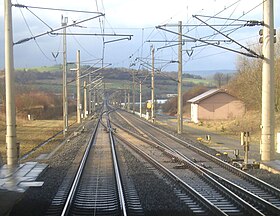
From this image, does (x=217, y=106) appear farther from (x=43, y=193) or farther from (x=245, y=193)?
(x=43, y=193)

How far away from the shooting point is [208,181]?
14664 mm

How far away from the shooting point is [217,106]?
63.7m

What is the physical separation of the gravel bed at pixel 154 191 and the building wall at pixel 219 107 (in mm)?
43665

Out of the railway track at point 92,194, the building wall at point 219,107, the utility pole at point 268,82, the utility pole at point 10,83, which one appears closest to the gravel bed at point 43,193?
the railway track at point 92,194

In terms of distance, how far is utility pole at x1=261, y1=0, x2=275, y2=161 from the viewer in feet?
57.2

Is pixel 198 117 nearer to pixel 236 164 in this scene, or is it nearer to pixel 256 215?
pixel 236 164

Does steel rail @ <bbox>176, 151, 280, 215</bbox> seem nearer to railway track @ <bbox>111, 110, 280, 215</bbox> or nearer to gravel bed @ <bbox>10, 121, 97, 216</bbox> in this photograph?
railway track @ <bbox>111, 110, 280, 215</bbox>

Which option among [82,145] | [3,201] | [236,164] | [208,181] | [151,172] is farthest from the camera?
[82,145]

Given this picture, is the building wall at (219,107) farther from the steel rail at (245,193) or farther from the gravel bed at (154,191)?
the steel rail at (245,193)

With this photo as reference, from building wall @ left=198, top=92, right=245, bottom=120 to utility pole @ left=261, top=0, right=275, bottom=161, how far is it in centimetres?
4470

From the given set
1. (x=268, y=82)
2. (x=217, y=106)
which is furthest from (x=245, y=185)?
(x=217, y=106)

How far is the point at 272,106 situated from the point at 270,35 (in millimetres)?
2685

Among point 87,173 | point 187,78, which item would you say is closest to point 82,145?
point 87,173

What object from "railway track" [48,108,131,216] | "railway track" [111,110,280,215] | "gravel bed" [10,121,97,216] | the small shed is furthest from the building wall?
"railway track" [48,108,131,216]
